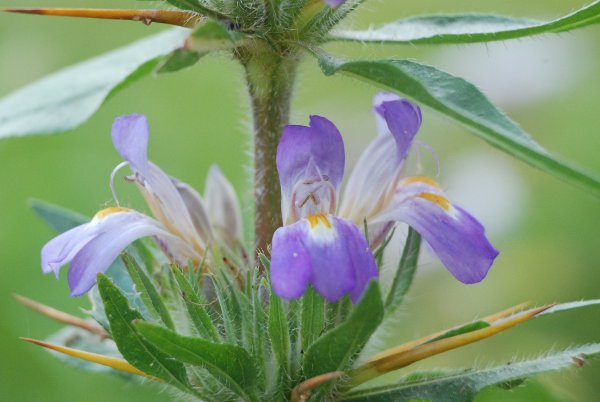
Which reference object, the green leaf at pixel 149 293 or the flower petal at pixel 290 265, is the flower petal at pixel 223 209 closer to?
the green leaf at pixel 149 293

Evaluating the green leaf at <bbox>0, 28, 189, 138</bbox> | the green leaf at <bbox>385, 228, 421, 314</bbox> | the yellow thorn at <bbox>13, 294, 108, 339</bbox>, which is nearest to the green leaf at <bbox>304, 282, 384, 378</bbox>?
the green leaf at <bbox>385, 228, 421, 314</bbox>

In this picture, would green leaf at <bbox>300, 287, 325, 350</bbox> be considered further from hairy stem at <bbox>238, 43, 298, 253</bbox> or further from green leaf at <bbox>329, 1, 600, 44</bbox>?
green leaf at <bbox>329, 1, 600, 44</bbox>

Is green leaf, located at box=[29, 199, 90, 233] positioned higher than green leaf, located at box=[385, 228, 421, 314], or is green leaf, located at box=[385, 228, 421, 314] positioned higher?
green leaf, located at box=[29, 199, 90, 233]

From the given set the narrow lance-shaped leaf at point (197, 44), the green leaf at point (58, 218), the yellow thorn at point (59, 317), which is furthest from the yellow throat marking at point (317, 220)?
the green leaf at point (58, 218)

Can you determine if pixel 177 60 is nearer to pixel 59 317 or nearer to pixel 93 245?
pixel 93 245

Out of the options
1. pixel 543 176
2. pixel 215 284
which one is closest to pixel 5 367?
pixel 215 284

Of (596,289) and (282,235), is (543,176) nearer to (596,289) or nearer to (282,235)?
(596,289)

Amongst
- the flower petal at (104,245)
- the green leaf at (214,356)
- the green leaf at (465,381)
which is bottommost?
the green leaf at (465,381)
